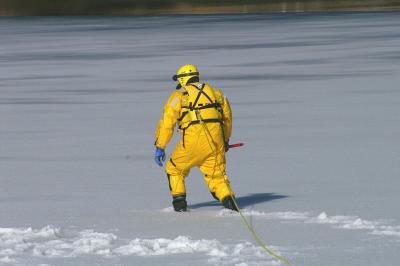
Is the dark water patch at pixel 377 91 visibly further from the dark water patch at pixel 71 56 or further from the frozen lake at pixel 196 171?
the dark water patch at pixel 71 56

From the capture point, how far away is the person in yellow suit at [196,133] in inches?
354

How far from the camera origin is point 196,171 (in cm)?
1166

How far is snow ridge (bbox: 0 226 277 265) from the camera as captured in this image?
24.4 ft

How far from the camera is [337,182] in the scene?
1066 centimetres

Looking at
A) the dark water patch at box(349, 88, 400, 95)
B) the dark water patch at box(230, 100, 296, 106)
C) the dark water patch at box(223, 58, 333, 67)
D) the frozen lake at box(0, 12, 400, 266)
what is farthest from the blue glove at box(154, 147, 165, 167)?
the dark water patch at box(223, 58, 333, 67)

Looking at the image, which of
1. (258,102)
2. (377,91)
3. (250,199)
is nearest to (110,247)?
(250,199)

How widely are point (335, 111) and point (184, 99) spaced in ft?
26.2

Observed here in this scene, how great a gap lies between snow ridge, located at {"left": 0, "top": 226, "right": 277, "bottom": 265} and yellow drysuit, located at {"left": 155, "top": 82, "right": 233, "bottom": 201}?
117 cm

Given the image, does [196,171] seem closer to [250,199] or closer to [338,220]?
[250,199]

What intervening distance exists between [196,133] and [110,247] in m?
1.58

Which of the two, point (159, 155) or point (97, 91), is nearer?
point (159, 155)

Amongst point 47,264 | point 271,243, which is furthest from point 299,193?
point 47,264

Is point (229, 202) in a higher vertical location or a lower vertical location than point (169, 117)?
lower

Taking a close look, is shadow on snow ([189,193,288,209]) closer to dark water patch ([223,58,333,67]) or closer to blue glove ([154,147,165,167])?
blue glove ([154,147,165,167])
